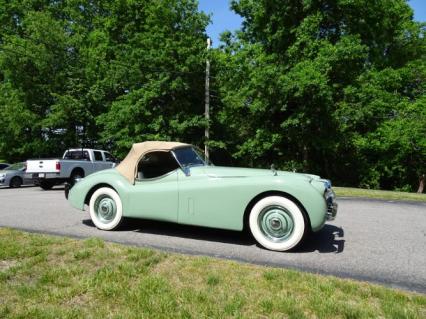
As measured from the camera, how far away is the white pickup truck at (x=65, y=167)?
15380 millimetres

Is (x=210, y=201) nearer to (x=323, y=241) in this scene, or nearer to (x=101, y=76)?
(x=323, y=241)

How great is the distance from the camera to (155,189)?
575 centimetres

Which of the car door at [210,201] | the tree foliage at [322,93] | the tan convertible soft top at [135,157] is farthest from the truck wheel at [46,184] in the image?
the car door at [210,201]

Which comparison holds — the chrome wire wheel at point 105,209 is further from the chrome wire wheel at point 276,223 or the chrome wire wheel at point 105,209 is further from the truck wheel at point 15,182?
the truck wheel at point 15,182

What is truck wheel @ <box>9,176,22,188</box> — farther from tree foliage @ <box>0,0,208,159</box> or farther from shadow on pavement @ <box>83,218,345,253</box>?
shadow on pavement @ <box>83,218,345,253</box>

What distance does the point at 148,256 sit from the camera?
4.40m

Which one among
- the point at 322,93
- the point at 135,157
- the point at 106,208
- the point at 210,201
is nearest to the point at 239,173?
the point at 210,201

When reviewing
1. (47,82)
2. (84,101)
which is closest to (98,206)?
(84,101)

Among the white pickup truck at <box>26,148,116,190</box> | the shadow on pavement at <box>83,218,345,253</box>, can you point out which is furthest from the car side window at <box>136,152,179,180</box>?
the white pickup truck at <box>26,148,116,190</box>

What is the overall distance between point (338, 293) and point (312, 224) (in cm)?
153

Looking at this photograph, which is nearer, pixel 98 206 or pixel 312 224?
pixel 312 224

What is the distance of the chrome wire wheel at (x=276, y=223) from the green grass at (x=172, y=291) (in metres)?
0.98

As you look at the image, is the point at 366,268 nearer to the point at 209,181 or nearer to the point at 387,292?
the point at 387,292

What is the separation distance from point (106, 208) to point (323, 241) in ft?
11.8
